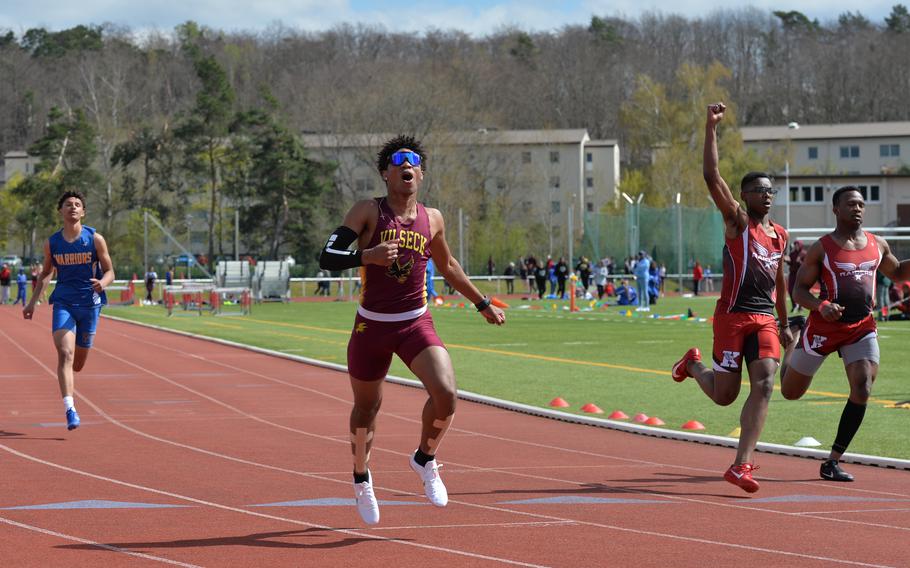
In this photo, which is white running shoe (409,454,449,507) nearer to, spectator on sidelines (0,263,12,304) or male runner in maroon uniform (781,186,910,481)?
male runner in maroon uniform (781,186,910,481)

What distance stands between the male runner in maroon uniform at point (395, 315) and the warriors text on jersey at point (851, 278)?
10.9 feet

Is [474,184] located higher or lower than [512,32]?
lower

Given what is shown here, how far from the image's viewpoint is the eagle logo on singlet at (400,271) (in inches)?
291

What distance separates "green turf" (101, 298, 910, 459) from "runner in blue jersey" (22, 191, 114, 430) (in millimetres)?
5098

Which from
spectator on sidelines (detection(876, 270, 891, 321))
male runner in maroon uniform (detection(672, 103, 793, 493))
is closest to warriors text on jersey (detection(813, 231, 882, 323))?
male runner in maroon uniform (detection(672, 103, 793, 493))

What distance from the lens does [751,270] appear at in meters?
8.91

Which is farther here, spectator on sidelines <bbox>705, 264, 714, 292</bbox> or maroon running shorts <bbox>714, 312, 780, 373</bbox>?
→ spectator on sidelines <bbox>705, 264, 714, 292</bbox>

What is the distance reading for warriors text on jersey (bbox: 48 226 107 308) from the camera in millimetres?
12625

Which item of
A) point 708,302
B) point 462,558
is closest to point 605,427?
point 462,558

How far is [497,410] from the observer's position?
1454 centimetres

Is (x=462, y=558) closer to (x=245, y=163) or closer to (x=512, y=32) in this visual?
(x=245, y=163)

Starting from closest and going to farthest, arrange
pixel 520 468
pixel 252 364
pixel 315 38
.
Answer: pixel 520 468 < pixel 252 364 < pixel 315 38

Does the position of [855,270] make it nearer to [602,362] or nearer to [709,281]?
[602,362]

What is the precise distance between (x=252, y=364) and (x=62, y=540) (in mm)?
14258
